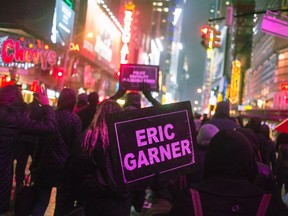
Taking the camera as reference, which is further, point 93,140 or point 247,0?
point 247,0

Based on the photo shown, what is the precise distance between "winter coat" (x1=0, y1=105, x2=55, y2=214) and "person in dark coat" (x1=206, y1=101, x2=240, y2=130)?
3.35 m

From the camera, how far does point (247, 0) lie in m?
75.2

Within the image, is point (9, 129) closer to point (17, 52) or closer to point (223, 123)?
point (223, 123)

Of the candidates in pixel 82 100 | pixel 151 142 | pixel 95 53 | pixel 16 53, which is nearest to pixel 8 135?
pixel 151 142

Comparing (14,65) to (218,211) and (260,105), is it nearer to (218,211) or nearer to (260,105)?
(218,211)

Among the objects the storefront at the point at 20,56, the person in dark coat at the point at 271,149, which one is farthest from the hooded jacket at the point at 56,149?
the storefront at the point at 20,56

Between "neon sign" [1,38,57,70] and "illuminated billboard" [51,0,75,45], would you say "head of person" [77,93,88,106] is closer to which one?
"neon sign" [1,38,57,70]

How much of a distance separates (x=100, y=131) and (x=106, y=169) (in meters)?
0.40

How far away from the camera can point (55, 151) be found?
5.70 metres

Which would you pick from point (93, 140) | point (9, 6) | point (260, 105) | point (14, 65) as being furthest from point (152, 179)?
point (260, 105)

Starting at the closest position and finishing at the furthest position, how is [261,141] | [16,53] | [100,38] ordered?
1. [261,141]
2. [16,53]
3. [100,38]

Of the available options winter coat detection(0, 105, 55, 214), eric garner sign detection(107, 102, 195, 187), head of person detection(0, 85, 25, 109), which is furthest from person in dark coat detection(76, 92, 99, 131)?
eric garner sign detection(107, 102, 195, 187)

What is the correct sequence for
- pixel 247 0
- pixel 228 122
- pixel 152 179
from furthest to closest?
pixel 247 0
pixel 228 122
pixel 152 179

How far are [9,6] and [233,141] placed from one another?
22894 millimetres
